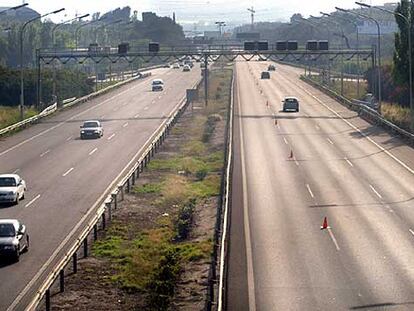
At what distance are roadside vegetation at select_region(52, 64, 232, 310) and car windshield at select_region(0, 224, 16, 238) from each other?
8.22ft

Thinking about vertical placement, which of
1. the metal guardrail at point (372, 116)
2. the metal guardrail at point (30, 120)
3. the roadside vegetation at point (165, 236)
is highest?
the metal guardrail at point (372, 116)

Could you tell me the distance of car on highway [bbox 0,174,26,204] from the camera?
1491 inches

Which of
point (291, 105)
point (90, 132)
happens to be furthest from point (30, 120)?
point (291, 105)

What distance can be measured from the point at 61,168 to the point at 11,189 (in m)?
10.6

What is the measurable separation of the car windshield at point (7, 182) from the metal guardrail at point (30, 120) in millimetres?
23620

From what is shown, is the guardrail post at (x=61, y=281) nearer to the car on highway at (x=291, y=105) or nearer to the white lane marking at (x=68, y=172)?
the white lane marking at (x=68, y=172)

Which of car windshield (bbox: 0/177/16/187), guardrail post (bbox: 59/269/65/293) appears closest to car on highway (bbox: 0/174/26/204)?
car windshield (bbox: 0/177/16/187)

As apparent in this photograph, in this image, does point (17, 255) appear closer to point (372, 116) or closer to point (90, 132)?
point (90, 132)

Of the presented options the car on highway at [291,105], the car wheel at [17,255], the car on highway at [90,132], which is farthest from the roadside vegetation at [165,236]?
the car on highway at [291,105]

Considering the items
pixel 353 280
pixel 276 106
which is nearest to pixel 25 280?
pixel 353 280

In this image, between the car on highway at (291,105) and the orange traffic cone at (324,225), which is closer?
the orange traffic cone at (324,225)

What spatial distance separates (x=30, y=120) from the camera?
233 feet

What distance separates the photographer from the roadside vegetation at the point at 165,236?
25125mm

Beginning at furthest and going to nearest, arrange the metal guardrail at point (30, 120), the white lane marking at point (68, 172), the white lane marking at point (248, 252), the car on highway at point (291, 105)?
1. the car on highway at point (291, 105)
2. the metal guardrail at point (30, 120)
3. the white lane marking at point (68, 172)
4. the white lane marking at point (248, 252)
